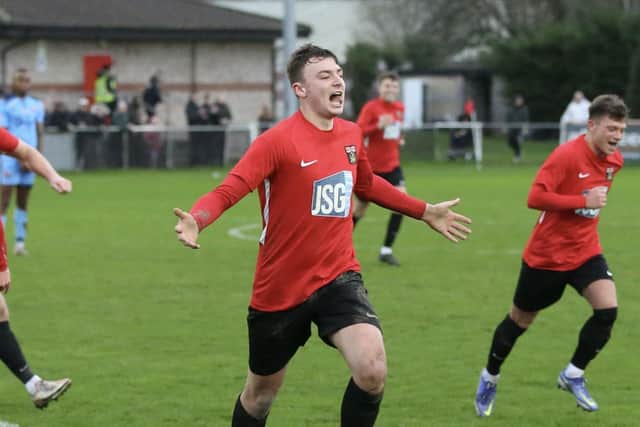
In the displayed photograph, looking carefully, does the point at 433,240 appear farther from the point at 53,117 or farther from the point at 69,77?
the point at 69,77

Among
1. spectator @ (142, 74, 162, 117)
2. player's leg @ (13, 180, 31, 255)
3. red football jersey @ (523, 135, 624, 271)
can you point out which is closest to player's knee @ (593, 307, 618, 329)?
red football jersey @ (523, 135, 624, 271)

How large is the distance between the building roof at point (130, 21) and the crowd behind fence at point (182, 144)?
459cm

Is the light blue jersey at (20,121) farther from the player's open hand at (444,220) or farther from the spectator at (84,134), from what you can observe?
the spectator at (84,134)

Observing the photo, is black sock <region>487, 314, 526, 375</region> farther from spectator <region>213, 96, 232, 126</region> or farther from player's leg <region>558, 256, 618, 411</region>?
spectator <region>213, 96, 232, 126</region>

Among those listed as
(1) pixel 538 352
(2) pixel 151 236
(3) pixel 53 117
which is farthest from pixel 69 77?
(1) pixel 538 352

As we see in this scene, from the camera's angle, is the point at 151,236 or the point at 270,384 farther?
the point at 151,236

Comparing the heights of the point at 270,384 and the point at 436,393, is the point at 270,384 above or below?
above

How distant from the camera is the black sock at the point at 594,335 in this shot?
8.09 m

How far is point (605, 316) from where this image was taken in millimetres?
8078

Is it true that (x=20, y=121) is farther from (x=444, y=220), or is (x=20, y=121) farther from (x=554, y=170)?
(x=444, y=220)

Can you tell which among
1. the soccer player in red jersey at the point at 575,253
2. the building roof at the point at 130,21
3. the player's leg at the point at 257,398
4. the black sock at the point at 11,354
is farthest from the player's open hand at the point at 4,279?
the building roof at the point at 130,21

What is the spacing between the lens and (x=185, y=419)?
8.05m

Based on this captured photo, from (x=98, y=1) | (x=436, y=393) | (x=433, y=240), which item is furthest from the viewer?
(x=98, y=1)

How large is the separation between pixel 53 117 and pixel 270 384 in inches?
1036
